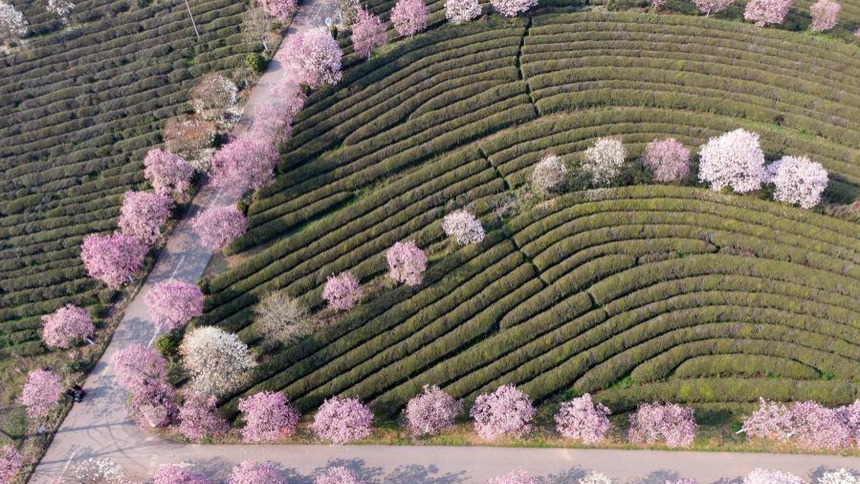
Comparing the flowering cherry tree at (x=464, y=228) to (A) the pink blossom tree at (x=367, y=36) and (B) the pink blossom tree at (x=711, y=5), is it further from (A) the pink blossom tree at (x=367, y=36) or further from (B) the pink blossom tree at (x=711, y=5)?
(B) the pink blossom tree at (x=711, y=5)

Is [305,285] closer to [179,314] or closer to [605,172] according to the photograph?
[179,314]

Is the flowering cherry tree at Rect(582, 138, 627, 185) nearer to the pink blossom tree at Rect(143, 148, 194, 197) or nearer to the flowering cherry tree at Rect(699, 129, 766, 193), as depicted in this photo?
the flowering cherry tree at Rect(699, 129, 766, 193)

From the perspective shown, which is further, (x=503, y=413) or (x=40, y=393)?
(x=40, y=393)

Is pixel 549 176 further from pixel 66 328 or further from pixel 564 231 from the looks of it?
pixel 66 328

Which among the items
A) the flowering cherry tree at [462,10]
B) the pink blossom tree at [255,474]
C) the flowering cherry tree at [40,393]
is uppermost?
the flowering cherry tree at [462,10]

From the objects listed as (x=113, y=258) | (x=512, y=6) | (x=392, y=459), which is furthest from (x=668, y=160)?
(x=113, y=258)

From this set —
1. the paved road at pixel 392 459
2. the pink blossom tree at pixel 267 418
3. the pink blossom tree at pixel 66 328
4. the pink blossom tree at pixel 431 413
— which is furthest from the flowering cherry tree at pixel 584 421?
the pink blossom tree at pixel 66 328
